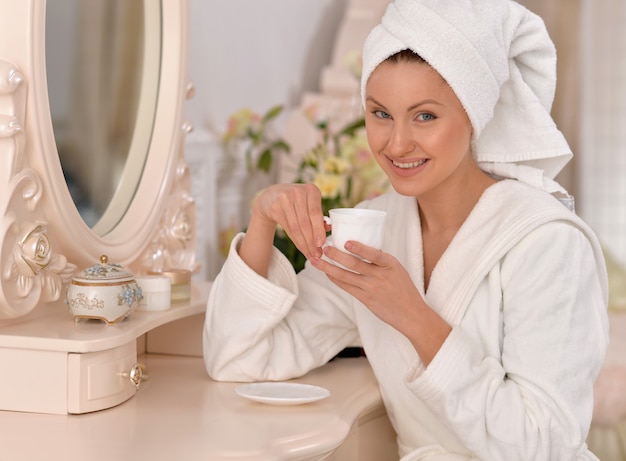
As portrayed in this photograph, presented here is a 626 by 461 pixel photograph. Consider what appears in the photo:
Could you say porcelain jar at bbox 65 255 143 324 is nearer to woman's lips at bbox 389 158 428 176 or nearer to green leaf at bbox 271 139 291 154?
woman's lips at bbox 389 158 428 176

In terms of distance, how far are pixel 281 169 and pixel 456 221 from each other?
1.38m

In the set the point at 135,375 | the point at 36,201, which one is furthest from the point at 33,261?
the point at 135,375

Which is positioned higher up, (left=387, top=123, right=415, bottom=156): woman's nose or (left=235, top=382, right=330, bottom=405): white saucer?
(left=387, top=123, right=415, bottom=156): woman's nose

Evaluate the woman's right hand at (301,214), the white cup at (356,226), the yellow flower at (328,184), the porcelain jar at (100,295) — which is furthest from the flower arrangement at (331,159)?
the white cup at (356,226)

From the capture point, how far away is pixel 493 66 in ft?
4.76

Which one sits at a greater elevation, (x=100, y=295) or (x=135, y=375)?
(x=100, y=295)

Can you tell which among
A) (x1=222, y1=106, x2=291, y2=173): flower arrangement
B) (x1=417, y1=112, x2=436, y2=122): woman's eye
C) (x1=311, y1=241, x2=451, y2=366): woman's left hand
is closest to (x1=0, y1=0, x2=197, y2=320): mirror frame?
(x1=311, y1=241, x2=451, y2=366): woman's left hand

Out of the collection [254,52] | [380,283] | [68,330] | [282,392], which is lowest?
[282,392]

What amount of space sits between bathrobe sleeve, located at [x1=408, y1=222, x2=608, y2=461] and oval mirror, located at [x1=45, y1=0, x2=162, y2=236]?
62 cm

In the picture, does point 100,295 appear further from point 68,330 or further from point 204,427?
point 204,427

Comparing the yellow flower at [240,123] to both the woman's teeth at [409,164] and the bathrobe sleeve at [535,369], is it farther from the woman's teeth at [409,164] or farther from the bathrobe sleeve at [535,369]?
the bathrobe sleeve at [535,369]

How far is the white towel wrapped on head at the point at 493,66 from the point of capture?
4.66 feet

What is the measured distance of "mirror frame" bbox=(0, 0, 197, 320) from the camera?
138 cm

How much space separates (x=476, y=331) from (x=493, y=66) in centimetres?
39
